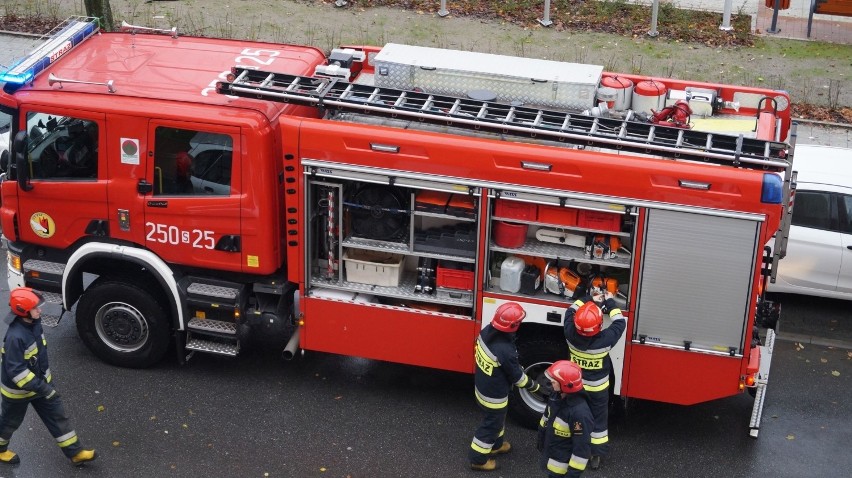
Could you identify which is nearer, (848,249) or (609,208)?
(609,208)

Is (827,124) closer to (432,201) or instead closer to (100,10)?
(432,201)

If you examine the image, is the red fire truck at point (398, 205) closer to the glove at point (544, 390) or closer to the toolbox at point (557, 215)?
the toolbox at point (557, 215)

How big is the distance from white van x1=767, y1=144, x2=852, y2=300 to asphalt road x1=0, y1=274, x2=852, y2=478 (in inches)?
37.8

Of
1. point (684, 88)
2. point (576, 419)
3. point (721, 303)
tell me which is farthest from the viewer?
point (684, 88)

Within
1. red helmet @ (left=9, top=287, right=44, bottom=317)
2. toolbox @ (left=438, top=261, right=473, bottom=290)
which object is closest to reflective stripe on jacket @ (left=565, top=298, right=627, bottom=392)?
toolbox @ (left=438, top=261, right=473, bottom=290)

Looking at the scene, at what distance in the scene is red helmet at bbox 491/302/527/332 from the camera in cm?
790

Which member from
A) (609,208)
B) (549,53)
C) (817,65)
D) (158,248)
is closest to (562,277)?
(609,208)

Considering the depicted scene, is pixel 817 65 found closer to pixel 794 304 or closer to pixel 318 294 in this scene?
pixel 794 304

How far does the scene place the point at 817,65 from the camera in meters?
16.5

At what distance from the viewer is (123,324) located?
31.0ft

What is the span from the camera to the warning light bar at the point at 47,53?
902 centimetres

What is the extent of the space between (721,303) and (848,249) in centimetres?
317

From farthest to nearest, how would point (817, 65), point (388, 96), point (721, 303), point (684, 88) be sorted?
point (817, 65) < point (684, 88) < point (388, 96) < point (721, 303)

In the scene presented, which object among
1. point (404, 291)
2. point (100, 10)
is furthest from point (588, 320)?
point (100, 10)
